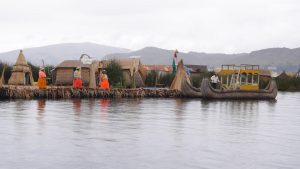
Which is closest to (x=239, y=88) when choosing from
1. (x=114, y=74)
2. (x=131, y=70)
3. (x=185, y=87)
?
(x=185, y=87)

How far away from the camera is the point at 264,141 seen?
41.2ft

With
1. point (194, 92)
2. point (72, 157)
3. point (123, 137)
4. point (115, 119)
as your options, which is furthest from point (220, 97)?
point (72, 157)

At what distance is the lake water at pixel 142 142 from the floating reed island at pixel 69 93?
26.6 ft

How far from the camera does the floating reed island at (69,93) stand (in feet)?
85.3

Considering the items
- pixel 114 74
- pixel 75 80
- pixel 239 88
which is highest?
pixel 114 74

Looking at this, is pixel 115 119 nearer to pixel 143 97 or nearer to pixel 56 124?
pixel 56 124

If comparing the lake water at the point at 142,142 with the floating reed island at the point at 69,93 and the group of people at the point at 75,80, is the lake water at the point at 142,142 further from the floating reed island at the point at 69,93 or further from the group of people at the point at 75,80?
the group of people at the point at 75,80

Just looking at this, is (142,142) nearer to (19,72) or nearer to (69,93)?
(69,93)

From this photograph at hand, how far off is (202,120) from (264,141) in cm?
507

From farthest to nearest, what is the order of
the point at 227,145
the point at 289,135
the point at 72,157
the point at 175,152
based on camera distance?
the point at 289,135 → the point at 227,145 → the point at 175,152 → the point at 72,157

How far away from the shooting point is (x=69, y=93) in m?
27.8

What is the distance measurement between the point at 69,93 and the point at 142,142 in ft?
54.5

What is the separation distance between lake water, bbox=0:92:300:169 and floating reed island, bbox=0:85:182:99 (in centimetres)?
812

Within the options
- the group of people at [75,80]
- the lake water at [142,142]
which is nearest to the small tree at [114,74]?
the group of people at [75,80]
